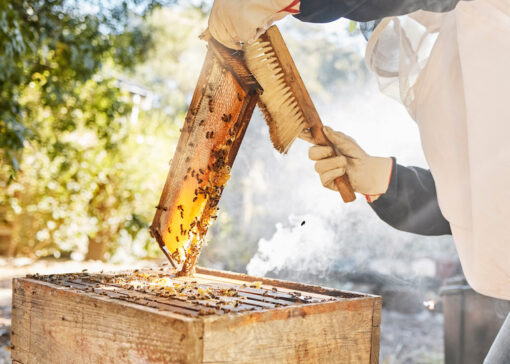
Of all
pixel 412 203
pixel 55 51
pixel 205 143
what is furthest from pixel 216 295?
pixel 55 51

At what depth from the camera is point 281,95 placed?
193 cm

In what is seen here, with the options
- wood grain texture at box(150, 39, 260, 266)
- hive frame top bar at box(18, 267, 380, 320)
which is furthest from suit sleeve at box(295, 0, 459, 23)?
hive frame top bar at box(18, 267, 380, 320)

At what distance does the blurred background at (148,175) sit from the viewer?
3.87 m

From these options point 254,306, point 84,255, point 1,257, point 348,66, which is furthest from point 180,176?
point 1,257

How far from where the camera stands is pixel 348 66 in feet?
20.5

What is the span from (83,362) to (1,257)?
6.87 m

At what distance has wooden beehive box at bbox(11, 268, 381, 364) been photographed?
4.45 feet

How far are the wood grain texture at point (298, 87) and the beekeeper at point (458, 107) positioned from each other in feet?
0.26

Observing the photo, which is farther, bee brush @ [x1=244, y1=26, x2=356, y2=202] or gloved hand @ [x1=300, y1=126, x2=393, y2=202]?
gloved hand @ [x1=300, y1=126, x2=393, y2=202]

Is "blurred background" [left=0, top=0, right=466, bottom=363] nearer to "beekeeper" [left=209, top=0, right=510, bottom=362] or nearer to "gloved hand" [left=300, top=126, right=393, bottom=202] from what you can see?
"gloved hand" [left=300, top=126, right=393, bottom=202]

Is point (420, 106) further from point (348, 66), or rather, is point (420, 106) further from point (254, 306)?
point (348, 66)

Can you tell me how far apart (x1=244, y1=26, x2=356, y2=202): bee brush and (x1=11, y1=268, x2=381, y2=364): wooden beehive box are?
0.57 meters

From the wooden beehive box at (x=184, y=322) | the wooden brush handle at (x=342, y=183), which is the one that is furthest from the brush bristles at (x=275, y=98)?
the wooden beehive box at (x=184, y=322)

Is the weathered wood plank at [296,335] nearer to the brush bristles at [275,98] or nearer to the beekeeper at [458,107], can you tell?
the beekeeper at [458,107]
